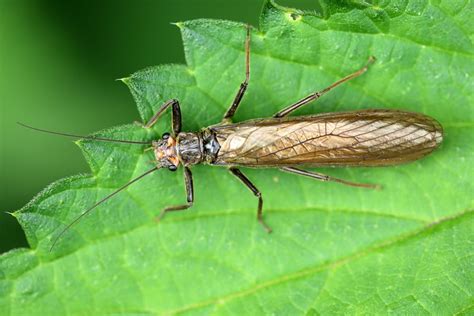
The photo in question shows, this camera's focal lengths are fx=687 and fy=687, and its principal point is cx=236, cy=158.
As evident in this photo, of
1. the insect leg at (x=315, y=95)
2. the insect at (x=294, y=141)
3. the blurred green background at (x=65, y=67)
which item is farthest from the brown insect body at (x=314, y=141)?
the blurred green background at (x=65, y=67)

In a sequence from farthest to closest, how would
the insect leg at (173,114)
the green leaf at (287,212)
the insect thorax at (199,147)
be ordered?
the insect thorax at (199,147), the insect leg at (173,114), the green leaf at (287,212)

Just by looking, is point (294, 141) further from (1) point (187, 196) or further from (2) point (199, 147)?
(1) point (187, 196)

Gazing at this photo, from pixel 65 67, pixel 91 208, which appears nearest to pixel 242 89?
pixel 91 208

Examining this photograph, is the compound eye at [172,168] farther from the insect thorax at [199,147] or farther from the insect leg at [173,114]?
the insect leg at [173,114]

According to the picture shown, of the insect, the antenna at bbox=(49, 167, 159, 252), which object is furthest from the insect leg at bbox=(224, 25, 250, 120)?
the antenna at bbox=(49, 167, 159, 252)

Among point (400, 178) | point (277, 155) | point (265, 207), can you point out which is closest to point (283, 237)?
point (265, 207)

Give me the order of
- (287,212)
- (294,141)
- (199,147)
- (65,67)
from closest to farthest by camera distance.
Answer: (287,212) < (294,141) < (199,147) < (65,67)
